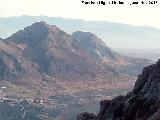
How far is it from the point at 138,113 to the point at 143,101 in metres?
2.71

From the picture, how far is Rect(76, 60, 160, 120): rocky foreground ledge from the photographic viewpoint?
5396 centimetres

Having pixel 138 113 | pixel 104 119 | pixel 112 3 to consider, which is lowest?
pixel 104 119

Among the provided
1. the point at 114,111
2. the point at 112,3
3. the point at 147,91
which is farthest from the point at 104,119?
the point at 112,3

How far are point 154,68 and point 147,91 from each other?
906cm

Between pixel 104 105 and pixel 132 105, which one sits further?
pixel 104 105

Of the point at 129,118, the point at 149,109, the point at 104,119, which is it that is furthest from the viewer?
the point at 104,119

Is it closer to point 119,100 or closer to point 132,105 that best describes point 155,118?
point 132,105

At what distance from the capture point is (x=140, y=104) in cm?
5678

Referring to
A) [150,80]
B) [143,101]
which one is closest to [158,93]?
[143,101]

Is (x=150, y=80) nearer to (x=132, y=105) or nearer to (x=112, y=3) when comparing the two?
(x=132, y=105)

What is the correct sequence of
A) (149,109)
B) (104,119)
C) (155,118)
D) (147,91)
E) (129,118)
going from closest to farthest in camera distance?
(155,118) → (149,109) → (129,118) → (147,91) → (104,119)

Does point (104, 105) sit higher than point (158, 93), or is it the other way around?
point (158, 93)

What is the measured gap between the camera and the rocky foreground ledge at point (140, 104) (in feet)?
177

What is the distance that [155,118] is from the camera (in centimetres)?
4559
